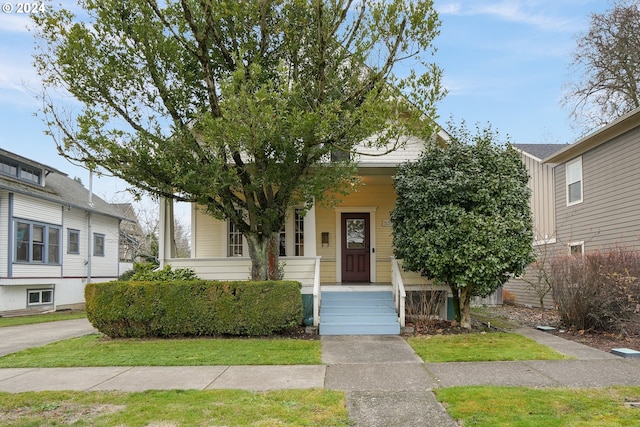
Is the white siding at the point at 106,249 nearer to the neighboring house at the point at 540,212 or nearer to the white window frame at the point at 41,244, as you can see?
the white window frame at the point at 41,244

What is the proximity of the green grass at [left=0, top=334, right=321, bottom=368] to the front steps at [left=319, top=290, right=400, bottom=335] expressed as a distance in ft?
3.35

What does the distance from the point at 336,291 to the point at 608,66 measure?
19.8 metres

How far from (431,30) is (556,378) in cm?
589

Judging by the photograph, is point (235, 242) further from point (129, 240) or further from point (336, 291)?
point (129, 240)

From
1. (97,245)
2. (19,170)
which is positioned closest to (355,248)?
(19,170)

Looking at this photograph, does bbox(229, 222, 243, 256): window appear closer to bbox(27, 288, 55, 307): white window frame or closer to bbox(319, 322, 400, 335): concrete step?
bbox(319, 322, 400, 335): concrete step

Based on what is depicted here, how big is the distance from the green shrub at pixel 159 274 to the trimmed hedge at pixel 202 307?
0.58 metres

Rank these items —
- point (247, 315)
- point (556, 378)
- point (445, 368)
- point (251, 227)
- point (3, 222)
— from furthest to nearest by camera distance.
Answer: point (3, 222), point (251, 227), point (247, 315), point (445, 368), point (556, 378)

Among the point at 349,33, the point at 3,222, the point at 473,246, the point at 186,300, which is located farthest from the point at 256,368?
the point at 3,222

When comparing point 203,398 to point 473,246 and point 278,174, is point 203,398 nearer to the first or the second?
point 278,174

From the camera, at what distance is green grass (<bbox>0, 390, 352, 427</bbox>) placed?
4312 millimetres

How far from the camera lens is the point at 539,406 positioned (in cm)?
459

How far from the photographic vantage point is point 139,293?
29.1 ft

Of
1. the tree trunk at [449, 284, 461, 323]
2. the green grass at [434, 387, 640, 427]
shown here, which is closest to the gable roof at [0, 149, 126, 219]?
the tree trunk at [449, 284, 461, 323]
